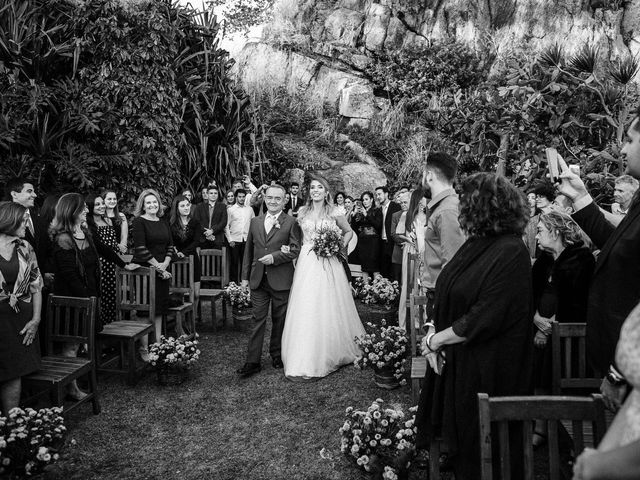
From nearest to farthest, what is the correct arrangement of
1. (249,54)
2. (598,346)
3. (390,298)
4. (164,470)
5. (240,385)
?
(598,346) < (164,470) < (240,385) < (390,298) < (249,54)

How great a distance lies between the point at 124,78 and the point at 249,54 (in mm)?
10805

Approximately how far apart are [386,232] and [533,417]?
25.2 ft

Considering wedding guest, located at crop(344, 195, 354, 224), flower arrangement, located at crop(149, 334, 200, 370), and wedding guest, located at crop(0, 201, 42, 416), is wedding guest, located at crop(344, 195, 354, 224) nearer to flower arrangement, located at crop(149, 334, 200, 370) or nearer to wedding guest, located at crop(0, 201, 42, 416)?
flower arrangement, located at crop(149, 334, 200, 370)

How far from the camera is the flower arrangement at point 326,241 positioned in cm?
557

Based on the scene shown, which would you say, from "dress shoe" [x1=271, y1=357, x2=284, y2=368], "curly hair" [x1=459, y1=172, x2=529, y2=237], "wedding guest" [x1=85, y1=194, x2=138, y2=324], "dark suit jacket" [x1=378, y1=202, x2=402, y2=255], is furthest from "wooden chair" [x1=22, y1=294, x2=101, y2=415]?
"dark suit jacket" [x1=378, y1=202, x2=402, y2=255]

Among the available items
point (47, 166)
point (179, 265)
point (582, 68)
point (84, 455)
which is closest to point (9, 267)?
point (84, 455)

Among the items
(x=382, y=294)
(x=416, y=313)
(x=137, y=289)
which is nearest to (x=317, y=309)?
(x=416, y=313)

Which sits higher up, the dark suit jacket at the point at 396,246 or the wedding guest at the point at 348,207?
the wedding guest at the point at 348,207

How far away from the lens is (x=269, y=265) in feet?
18.5

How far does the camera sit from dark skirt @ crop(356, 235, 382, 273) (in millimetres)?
9953

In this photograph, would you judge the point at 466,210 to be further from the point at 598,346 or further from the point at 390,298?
the point at 390,298

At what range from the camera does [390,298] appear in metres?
7.22

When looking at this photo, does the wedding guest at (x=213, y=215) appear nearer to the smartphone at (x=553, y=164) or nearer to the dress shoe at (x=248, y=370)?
the dress shoe at (x=248, y=370)

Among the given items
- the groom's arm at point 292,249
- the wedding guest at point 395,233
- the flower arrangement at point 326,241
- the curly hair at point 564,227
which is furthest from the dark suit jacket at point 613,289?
the wedding guest at point 395,233
